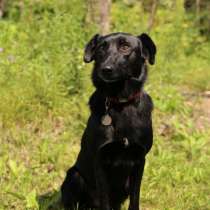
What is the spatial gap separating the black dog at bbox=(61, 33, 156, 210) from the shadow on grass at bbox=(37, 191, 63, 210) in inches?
24.3

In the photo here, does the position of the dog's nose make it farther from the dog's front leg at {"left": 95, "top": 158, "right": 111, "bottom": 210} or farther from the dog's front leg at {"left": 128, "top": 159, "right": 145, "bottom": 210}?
the dog's front leg at {"left": 128, "top": 159, "right": 145, "bottom": 210}

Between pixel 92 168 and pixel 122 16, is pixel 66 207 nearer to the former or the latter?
pixel 92 168

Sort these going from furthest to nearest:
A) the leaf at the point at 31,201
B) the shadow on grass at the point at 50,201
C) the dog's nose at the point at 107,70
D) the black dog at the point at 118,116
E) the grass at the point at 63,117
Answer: the grass at the point at 63,117 < the shadow on grass at the point at 50,201 < the leaf at the point at 31,201 < the black dog at the point at 118,116 < the dog's nose at the point at 107,70

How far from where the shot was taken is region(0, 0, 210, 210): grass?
5215mm

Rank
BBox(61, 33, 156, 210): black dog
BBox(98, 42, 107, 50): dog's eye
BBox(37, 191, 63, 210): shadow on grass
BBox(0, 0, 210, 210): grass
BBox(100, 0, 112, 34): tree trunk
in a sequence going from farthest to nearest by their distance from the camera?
BBox(100, 0, 112, 34): tree trunk < BBox(0, 0, 210, 210): grass < BBox(37, 191, 63, 210): shadow on grass < BBox(98, 42, 107, 50): dog's eye < BBox(61, 33, 156, 210): black dog

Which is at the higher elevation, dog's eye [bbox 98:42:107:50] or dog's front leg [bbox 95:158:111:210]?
dog's eye [bbox 98:42:107:50]

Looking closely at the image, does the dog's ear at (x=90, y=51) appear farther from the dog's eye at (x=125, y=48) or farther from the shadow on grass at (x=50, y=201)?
the shadow on grass at (x=50, y=201)

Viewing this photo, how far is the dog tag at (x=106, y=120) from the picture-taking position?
4102 millimetres

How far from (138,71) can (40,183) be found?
5.78 ft

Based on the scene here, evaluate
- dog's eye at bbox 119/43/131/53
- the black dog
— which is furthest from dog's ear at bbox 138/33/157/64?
dog's eye at bbox 119/43/131/53

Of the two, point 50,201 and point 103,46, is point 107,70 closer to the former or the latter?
point 103,46

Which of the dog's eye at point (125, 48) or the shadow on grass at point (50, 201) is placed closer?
the dog's eye at point (125, 48)

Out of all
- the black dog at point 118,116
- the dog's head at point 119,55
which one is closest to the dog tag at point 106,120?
the black dog at point 118,116

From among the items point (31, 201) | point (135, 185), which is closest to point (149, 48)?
point (135, 185)
